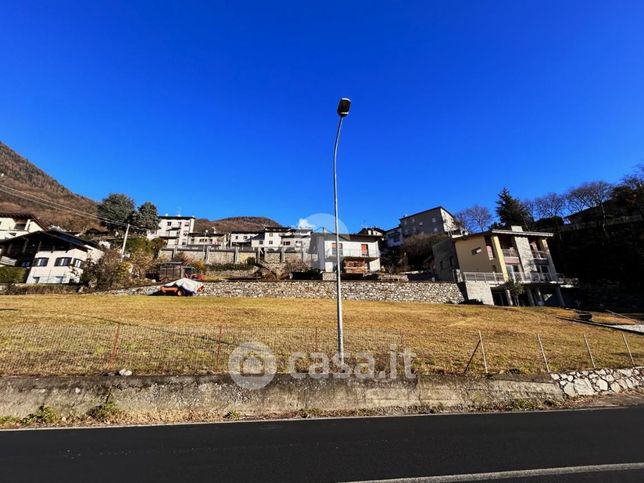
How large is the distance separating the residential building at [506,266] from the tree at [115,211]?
216ft

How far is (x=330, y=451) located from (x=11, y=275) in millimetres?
45746

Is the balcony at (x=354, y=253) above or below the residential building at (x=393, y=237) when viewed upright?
below

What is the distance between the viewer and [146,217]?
67.4 meters

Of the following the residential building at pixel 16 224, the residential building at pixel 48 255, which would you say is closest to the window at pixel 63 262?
the residential building at pixel 48 255

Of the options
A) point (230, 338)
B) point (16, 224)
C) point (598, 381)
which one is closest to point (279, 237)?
point (16, 224)

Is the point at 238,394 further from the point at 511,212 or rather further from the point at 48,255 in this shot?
the point at 511,212

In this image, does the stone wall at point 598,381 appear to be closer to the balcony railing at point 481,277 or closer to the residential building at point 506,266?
the residential building at point 506,266

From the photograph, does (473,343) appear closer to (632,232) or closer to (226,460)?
(226,460)

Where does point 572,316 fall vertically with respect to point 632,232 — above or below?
below

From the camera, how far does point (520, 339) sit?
52.2ft

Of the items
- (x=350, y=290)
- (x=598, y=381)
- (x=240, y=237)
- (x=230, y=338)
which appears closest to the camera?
(x=598, y=381)

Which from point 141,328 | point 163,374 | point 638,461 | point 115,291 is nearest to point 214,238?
point 115,291

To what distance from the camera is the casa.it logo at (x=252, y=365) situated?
8172 mm

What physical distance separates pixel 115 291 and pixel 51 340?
778 inches
